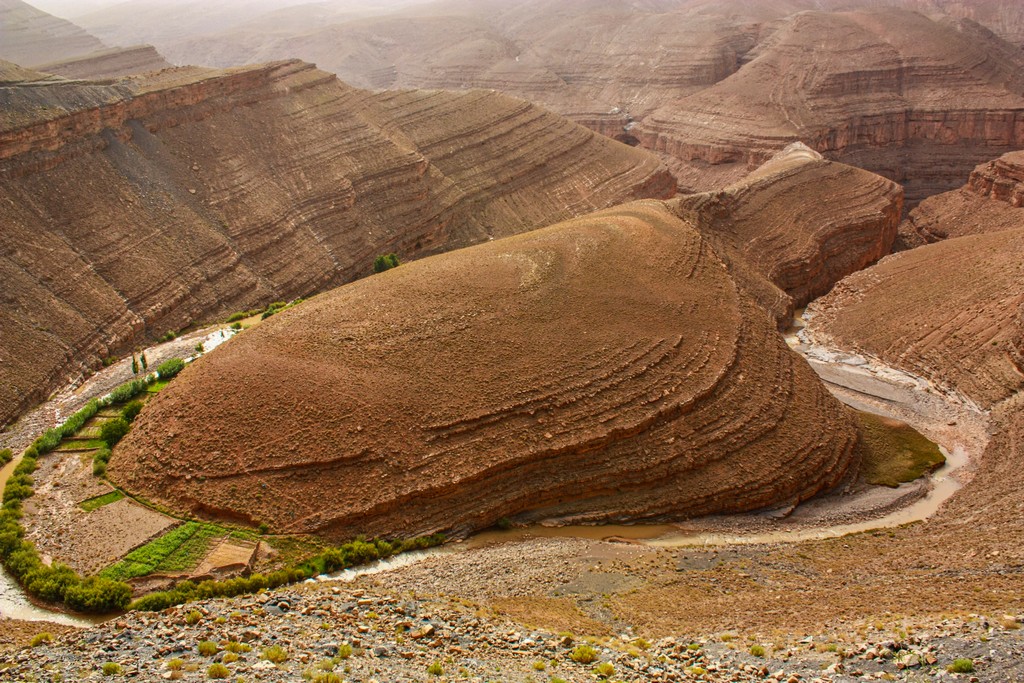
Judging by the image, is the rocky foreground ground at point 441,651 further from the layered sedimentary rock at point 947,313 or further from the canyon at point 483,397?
the layered sedimentary rock at point 947,313

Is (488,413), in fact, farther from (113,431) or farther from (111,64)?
(111,64)

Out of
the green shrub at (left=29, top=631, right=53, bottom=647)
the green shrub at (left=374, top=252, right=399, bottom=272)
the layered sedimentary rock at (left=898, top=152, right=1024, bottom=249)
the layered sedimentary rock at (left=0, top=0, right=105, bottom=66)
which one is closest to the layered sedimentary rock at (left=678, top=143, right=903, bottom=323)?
the layered sedimentary rock at (left=898, top=152, right=1024, bottom=249)

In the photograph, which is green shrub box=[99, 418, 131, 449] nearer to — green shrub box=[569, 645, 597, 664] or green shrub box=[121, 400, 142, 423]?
green shrub box=[121, 400, 142, 423]

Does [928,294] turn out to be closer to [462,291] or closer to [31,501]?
[462,291]

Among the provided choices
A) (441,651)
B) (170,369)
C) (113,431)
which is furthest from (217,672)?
(170,369)

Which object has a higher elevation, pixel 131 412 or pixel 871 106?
pixel 131 412

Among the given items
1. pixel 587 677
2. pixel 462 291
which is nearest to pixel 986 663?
pixel 587 677

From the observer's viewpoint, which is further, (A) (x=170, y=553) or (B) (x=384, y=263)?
(B) (x=384, y=263)
